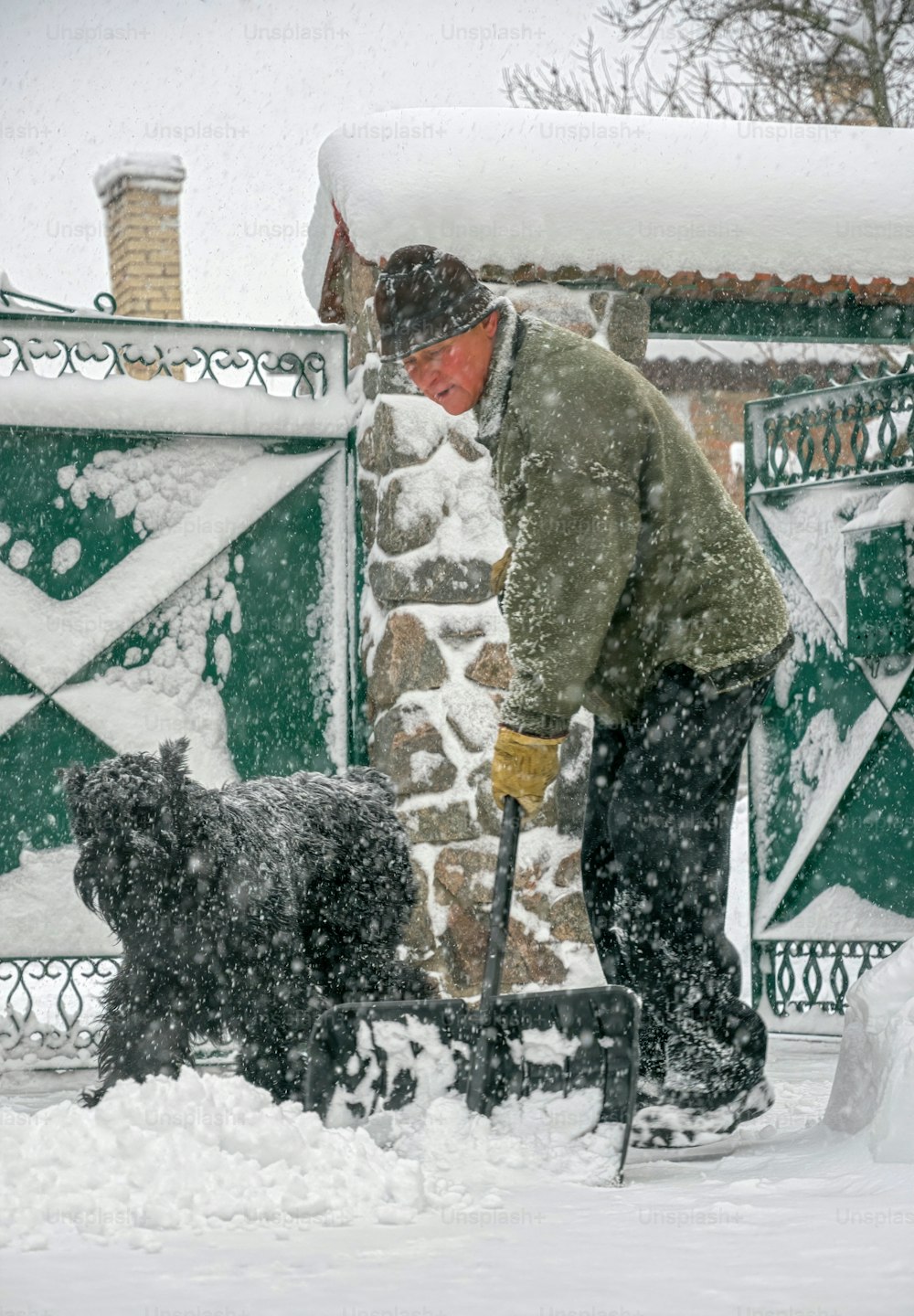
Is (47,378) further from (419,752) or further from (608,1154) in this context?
(608,1154)

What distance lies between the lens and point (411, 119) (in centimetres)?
487

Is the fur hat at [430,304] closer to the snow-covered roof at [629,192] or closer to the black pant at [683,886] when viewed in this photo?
the black pant at [683,886]

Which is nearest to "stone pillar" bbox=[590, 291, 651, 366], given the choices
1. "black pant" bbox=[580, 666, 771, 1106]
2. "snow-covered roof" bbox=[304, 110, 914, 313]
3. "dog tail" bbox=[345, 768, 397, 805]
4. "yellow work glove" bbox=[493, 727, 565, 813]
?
"snow-covered roof" bbox=[304, 110, 914, 313]

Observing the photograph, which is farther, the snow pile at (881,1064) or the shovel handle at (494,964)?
the shovel handle at (494,964)

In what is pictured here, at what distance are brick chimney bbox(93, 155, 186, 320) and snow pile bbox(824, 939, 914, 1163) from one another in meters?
9.49

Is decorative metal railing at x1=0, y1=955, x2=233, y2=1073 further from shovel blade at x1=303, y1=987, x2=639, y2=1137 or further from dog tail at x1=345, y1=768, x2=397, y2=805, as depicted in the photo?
shovel blade at x1=303, y1=987, x2=639, y2=1137

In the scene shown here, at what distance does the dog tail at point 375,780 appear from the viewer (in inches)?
171

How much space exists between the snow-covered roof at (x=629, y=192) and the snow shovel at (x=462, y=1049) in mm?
2765

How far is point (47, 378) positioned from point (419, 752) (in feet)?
5.90

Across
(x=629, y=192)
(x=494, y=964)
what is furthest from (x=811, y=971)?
(x=629, y=192)

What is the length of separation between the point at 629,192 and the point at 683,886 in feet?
8.80

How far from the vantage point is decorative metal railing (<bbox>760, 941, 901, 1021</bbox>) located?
17.0 feet

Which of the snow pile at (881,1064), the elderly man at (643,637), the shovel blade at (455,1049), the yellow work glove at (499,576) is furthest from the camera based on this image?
the yellow work glove at (499,576)

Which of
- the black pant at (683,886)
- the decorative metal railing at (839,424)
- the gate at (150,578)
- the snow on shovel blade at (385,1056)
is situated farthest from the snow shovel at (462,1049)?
the decorative metal railing at (839,424)
